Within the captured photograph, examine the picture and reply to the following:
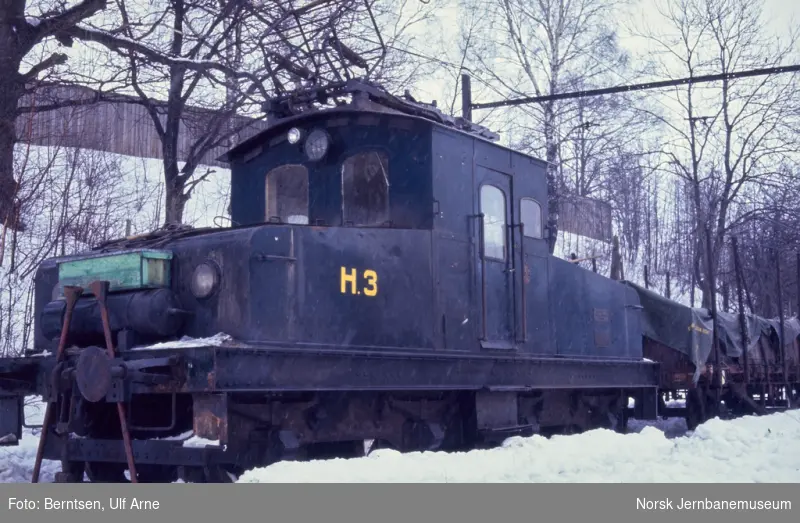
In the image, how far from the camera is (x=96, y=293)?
23.4 feet

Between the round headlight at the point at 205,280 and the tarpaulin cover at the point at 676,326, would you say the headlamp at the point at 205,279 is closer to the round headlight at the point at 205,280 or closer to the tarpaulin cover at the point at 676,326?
the round headlight at the point at 205,280

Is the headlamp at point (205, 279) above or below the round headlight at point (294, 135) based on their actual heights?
below

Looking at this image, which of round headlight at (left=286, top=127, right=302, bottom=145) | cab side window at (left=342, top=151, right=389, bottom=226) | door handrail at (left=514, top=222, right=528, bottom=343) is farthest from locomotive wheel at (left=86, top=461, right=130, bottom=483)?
door handrail at (left=514, top=222, right=528, bottom=343)

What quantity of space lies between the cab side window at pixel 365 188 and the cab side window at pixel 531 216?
1941 millimetres

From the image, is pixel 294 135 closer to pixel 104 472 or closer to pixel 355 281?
pixel 355 281

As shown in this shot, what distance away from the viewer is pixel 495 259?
9.41m

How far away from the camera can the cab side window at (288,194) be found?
9078mm

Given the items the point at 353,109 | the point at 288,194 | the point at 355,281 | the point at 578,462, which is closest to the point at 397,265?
the point at 355,281

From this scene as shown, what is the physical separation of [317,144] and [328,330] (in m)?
2.19

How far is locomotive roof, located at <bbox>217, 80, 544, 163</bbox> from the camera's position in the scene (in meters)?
8.76

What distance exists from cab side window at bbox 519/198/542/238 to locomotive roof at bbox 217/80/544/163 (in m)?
0.77

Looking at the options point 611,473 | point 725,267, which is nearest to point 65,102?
point 611,473

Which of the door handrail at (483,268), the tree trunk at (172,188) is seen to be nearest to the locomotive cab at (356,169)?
the door handrail at (483,268)
